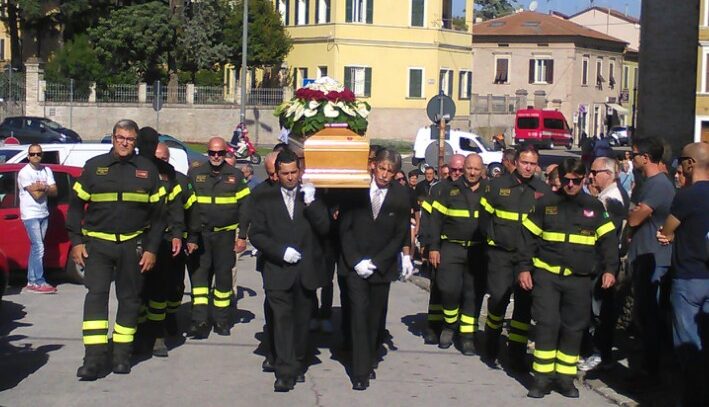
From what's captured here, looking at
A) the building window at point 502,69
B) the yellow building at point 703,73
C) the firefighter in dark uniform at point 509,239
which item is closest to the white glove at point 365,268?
the firefighter in dark uniform at point 509,239

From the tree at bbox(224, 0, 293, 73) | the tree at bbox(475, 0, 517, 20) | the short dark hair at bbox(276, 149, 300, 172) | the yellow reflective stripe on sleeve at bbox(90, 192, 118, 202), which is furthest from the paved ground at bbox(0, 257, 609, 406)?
the tree at bbox(475, 0, 517, 20)

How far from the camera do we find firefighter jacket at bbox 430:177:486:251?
1100cm

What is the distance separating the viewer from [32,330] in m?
11.5

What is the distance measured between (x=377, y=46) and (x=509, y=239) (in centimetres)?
4993

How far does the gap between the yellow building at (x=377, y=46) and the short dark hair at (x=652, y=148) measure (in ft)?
161

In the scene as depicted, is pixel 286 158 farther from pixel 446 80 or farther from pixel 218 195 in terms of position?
pixel 446 80

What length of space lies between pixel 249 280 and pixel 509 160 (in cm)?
565

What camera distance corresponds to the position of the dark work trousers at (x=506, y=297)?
396 inches

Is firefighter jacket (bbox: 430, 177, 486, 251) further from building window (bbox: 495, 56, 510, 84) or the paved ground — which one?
building window (bbox: 495, 56, 510, 84)

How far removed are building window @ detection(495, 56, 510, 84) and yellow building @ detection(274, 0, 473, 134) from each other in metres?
16.8

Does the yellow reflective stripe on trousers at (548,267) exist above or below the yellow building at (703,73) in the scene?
below

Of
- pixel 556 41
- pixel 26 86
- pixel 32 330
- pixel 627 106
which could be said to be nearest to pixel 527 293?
pixel 32 330

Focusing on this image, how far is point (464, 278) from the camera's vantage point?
435 inches

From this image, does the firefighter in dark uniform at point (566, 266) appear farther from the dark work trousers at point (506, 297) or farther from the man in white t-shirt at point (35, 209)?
the man in white t-shirt at point (35, 209)
